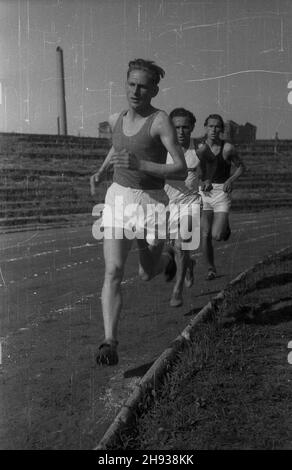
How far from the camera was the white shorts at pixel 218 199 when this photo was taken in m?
7.43

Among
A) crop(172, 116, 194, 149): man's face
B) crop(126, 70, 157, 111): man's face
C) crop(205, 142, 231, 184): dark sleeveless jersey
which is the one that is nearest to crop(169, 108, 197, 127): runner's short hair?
crop(172, 116, 194, 149): man's face

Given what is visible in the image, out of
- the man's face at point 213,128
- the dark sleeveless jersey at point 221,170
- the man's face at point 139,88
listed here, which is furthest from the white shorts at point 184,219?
Result: the man's face at point 139,88

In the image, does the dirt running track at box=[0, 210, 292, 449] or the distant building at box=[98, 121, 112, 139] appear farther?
the distant building at box=[98, 121, 112, 139]

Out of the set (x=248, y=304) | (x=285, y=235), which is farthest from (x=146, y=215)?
(x=285, y=235)

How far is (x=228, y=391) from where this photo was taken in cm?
432

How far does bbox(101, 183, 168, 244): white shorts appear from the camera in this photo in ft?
15.3

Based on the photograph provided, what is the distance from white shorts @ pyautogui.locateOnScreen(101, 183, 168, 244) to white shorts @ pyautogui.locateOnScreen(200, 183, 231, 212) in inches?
103

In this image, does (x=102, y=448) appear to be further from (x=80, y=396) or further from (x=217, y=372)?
(x=217, y=372)

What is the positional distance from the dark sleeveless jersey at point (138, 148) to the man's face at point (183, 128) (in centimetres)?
91

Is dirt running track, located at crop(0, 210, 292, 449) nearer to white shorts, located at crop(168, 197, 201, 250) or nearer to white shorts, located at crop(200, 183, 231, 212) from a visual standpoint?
white shorts, located at crop(168, 197, 201, 250)

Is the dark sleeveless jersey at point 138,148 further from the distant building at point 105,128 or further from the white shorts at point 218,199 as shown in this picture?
the white shorts at point 218,199

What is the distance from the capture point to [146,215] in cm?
480

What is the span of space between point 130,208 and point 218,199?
3.14 metres

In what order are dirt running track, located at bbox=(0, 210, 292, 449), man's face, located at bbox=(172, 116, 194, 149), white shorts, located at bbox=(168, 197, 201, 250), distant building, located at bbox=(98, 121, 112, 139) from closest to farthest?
dirt running track, located at bbox=(0, 210, 292, 449) → distant building, located at bbox=(98, 121, 112, 139) → man's face, located at bbox=(172, 116, 194, 149) → white shorts, located at bbox=(168, 197, 201, 250)
